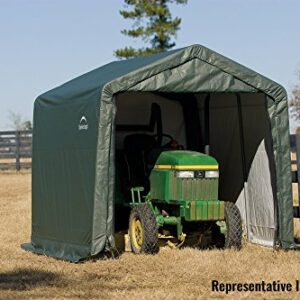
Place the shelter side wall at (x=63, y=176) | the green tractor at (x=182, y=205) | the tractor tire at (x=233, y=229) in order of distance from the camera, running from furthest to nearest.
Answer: the tractor tire at (x=233, y=229) < the green tractor at (x=182, y=205) < the shelter side wall at (x=63, y=176)

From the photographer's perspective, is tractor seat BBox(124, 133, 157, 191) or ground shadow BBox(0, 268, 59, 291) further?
tractor seat BBox(124, 133, 157, 191)

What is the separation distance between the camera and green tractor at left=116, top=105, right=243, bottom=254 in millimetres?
11352

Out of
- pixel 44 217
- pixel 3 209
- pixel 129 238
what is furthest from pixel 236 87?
pixel 3 209

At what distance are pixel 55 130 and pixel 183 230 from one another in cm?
224

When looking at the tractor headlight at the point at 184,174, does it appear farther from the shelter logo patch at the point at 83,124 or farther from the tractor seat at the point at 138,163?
the shelter logo patch at the point at 83,124

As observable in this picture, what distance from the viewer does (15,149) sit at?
3112 centimetres

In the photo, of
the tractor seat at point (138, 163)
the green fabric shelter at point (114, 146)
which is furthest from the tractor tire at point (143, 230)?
the tractor seat at point (138, 163)

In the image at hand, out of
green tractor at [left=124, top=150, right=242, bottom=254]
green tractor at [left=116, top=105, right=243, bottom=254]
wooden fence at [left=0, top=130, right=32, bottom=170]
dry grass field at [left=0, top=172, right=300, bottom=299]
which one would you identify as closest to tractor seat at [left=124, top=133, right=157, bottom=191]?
green tractor at [left=116, top=105, right=243, bottom=254]

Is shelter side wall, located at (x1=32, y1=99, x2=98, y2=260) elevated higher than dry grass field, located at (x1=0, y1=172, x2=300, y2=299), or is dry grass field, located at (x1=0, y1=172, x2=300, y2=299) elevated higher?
shelter side wall, located at (x1=32, y1=99, x2=98, y2=260)

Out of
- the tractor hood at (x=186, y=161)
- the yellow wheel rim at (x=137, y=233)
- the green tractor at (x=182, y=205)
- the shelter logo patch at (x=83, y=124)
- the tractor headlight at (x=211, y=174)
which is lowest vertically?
the yellow wheel rim at (x=137, y=233)

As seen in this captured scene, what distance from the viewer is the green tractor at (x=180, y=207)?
37.2 ft

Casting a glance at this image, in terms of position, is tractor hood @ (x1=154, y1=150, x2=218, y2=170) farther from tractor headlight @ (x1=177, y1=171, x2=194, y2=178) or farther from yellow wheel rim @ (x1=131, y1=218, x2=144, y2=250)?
yellow wheel rim @ (x1=131, y1=218, x2=144, y2=250)

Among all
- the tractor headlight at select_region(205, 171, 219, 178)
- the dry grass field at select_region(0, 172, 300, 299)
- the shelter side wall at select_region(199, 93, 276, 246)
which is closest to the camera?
the dry grass field at select_region(0, 172, 300, 299)

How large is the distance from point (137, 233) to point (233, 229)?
1.26m
